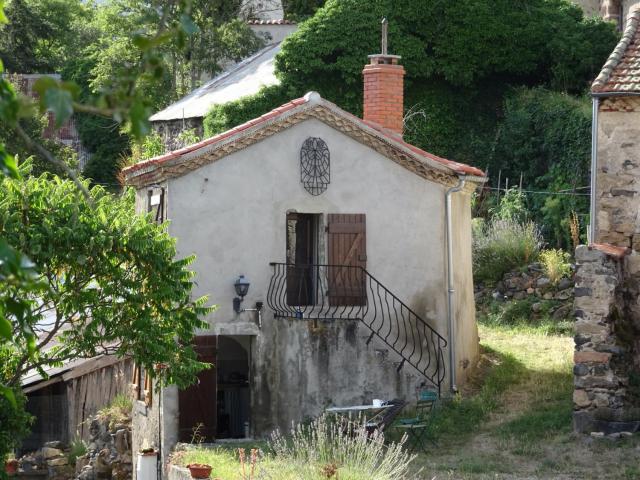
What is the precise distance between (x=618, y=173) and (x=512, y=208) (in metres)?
9.07

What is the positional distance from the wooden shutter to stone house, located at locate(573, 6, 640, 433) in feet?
11.9

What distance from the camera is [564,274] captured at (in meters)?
23.7

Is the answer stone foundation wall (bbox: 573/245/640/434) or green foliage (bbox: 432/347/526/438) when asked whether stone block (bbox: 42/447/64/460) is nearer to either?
green foliage (bbox: 432/347/526/438)

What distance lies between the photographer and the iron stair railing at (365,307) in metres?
18.6

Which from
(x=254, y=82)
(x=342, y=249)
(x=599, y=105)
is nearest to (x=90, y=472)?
(x=342, y=249)

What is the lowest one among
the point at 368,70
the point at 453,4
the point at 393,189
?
the point at 393,189

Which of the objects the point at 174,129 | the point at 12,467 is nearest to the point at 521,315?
the point at 12,467

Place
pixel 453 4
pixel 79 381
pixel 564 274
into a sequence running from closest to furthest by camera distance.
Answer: pixel 79 381
pixel 564 274
pixel 453 4

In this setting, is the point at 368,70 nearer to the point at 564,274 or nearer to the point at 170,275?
the point at 564,274

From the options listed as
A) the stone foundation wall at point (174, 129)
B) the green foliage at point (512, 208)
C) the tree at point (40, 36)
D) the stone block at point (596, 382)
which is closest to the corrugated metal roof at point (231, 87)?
the stone foundation wall at point (174, 129)

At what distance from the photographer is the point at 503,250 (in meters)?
24.8

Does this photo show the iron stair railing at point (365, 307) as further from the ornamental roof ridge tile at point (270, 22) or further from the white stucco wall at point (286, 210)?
the ornamental roof ridge tile at point (270, 22)

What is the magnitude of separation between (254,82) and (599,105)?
47.9ft

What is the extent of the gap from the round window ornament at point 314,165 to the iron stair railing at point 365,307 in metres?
1.26
